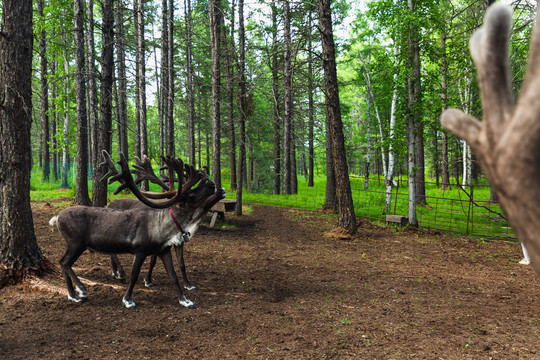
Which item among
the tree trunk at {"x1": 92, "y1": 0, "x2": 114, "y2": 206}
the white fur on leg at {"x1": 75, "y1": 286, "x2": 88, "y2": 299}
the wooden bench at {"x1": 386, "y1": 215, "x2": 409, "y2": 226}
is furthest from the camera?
the wooden bench at {"x1": 386, "y1": 215, "x2": 409, "y2": 226}

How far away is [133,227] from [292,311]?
283 cm

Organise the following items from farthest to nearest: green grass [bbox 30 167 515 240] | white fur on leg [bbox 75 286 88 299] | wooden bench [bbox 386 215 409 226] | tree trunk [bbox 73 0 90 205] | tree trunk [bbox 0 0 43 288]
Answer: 1. tree trunk [bbox 73 0 90 205]
2. wooden bench [bbox 386 215 409 226]
3. green grass [bbox 30 167 515 240]
4. tree trunk [bbox 0 0 43 288]
5. white fur on leg [bbox 75 286 88 299]

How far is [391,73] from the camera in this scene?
40.1ft

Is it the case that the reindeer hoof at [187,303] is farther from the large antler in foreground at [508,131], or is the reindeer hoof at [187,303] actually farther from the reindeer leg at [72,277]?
the large antler in foreground at [508,131]

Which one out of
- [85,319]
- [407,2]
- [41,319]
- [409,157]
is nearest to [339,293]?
[85,319]

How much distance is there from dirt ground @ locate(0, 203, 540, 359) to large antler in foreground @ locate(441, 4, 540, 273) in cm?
382

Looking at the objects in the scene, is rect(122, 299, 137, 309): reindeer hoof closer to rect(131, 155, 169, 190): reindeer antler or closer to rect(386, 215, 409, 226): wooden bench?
rect(131, 155, 169, 190): reindeer antler

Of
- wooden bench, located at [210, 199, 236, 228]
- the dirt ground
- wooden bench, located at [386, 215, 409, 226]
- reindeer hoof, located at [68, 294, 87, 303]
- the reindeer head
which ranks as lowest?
the dirt ground

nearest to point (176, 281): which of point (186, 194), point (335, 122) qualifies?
point (186, 194)

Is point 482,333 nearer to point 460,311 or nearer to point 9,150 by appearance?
point 460,311

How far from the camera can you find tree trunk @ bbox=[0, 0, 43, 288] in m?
5.81

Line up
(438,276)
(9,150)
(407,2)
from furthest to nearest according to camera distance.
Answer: (407,2)
(438,276)
(9,150)

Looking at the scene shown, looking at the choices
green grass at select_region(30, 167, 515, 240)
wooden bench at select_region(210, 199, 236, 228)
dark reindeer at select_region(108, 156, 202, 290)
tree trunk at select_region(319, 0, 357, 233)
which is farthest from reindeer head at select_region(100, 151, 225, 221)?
green grass at select_region(30, 167, 515, 240)

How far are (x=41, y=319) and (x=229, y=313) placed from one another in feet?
8.46
